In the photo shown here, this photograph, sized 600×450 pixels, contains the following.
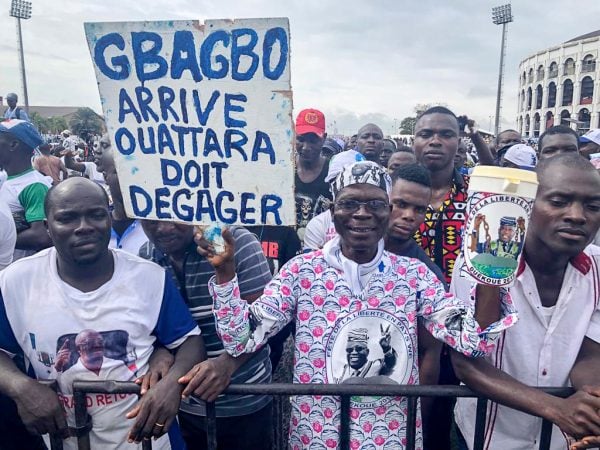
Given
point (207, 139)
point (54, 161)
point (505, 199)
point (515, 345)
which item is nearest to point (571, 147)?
point (515, 345)

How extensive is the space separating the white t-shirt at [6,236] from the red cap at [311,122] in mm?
2724

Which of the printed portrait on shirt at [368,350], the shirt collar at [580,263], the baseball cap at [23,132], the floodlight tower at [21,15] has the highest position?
the floodlight tower at [21,15]

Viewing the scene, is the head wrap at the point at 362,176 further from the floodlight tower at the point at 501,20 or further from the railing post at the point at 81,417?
the floodlight tower at the point at 501,20

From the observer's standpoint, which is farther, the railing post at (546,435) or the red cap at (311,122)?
the red cap at (311,122)

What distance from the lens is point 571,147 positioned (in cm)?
439

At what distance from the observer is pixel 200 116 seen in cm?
175

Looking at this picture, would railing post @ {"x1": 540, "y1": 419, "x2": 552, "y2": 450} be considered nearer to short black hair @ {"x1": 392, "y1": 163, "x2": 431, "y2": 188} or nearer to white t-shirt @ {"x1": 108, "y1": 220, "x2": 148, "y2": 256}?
short black hair @ {"x1": 392, "y1": 163, "x2": 431, "y2": 188}

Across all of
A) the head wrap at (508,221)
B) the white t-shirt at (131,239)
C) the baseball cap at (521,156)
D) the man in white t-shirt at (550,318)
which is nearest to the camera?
the head wrap at (508,221)

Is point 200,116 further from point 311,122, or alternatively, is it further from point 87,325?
point 311,122

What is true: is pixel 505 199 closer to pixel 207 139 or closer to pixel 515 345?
pixel 515 345

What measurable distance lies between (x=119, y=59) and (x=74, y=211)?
62 cm

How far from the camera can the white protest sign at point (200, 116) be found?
1670 mm

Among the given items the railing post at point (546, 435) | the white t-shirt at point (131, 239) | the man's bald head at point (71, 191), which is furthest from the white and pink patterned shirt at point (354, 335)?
the white t-shirt at point (131, 239)

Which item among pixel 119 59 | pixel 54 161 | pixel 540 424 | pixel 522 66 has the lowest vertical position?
pixel 540 424
